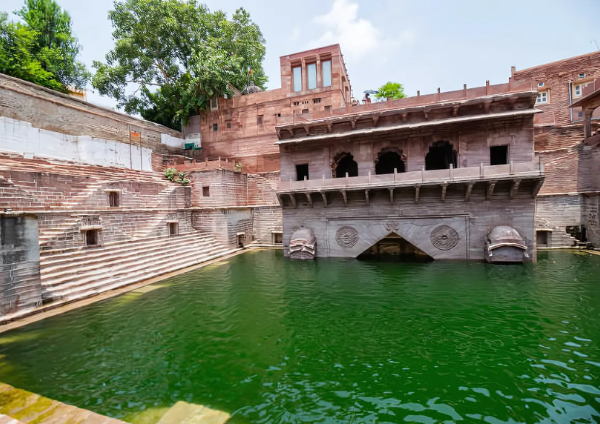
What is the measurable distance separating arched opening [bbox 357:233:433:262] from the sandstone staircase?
9331 mm

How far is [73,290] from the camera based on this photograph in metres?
10.4

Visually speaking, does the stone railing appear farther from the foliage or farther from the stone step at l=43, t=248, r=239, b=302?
the foliage

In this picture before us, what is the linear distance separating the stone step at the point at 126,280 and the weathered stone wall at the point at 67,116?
1445cm

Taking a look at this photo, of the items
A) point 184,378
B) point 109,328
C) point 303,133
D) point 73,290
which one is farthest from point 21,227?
point 303,133

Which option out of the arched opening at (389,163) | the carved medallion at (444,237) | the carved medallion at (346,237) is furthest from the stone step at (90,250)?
the carved medallion at (444,237)

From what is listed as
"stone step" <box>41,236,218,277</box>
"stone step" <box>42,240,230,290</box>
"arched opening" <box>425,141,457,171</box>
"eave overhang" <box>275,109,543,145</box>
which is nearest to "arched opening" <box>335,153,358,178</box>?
"eave overhang" <box>275,109,543,145</box>

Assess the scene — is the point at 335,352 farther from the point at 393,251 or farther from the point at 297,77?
the point at 297,77

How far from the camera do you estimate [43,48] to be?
88.2ft

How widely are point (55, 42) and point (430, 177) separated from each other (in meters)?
37.0

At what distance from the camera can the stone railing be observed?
13305 millimetres

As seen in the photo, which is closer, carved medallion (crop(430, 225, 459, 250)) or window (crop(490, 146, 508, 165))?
carved medallion (crop(430, 225, 459, 250))

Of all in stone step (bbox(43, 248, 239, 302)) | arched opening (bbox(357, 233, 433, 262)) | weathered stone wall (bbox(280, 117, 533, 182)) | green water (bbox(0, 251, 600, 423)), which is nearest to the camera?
green water (bbox(0, 251, 600, 423))

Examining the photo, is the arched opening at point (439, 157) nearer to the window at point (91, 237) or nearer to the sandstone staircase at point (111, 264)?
the sandstone staircase at point (111, 264)

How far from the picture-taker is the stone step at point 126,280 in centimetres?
999
